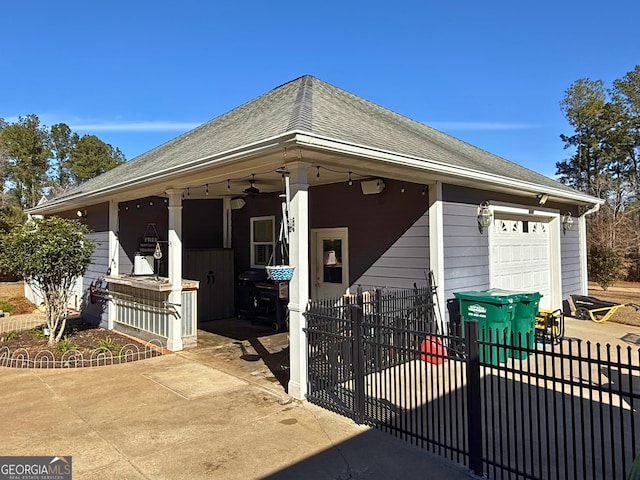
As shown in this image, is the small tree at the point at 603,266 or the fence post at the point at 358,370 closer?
Answer: the fence post at the point at 358,370

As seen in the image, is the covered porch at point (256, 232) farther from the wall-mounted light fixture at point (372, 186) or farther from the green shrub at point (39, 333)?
the green shrub at point (39, 333)

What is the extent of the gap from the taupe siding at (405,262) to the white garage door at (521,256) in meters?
1.80

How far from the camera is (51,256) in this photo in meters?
6.77

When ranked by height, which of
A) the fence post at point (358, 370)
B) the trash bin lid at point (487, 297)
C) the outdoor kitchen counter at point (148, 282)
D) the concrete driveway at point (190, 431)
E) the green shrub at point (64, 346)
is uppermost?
the outdoor kitchen counter at point (148, 282)

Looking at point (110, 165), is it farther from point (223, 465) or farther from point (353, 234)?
point (223, 465)

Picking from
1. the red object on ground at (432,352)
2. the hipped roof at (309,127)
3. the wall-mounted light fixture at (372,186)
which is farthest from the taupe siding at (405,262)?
the red object on ground at (432,352)

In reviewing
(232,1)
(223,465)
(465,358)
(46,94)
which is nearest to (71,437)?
(223,465)

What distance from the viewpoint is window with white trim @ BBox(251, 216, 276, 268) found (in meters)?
9.34

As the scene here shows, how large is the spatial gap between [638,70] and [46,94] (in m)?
29.6

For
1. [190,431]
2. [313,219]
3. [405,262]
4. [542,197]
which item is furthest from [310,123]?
[542,197]

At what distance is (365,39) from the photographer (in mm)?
Answer: 10797

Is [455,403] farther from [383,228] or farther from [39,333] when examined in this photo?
[39,333]

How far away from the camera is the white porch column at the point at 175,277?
6879 millimetres

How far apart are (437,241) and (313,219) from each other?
2.64 metres
